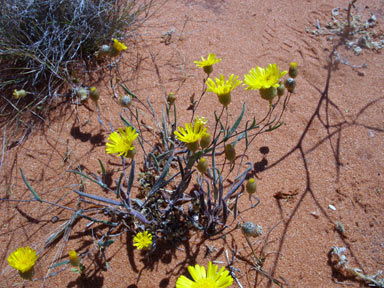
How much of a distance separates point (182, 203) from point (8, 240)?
1.13 metres

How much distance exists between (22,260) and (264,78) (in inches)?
71.2

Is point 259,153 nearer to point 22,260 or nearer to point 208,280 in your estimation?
point 208,280

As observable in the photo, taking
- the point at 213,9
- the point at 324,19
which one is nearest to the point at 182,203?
the point at 213,9

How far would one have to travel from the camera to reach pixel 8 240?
1991mm

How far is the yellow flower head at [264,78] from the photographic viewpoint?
199cm

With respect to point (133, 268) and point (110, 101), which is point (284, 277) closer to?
point (133, 268)

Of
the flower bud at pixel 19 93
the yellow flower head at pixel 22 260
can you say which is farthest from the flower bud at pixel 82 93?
the yellow flower head at pixel 22 260

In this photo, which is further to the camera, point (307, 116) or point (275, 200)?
point (307, 116)

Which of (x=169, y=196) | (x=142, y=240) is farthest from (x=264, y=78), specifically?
(x=142, y=240)

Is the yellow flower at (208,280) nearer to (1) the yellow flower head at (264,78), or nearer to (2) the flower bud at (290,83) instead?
(1) the yellow flower head at (264,78)

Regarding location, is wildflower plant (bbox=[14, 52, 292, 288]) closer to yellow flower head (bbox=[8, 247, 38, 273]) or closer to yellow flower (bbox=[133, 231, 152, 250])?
yellow flower (bbox=[133, 231, 152, 250])

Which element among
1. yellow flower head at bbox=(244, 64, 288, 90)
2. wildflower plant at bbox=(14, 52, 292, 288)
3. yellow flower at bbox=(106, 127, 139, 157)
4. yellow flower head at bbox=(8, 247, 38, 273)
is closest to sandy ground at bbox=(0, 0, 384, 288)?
wildflower plant at bbox=(14, 52, 292, 288)

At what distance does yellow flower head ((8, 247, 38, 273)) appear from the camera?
5.32 feet

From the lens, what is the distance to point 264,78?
2.12 metres
